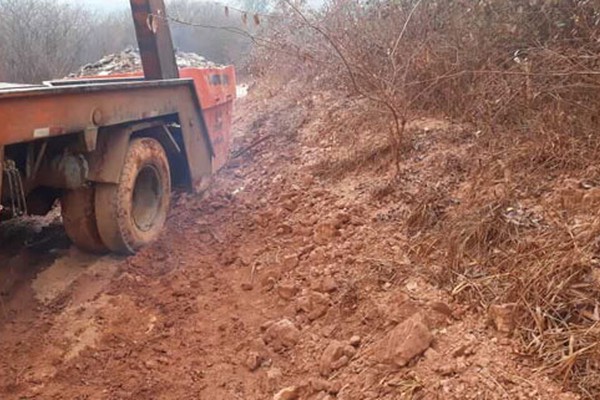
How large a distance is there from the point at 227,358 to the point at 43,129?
1.57 m

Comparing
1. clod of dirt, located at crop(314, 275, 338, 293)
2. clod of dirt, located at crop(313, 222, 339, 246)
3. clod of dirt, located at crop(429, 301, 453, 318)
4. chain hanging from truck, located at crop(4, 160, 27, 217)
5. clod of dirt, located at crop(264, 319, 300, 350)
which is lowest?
clod of dirt, located at crop(264, 319, 300, 350)

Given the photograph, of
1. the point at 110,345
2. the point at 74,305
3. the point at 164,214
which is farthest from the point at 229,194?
the point at 110,345

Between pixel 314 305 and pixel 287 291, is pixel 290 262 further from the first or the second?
pixel 314 305

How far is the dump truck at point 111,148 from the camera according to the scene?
9.95 ft

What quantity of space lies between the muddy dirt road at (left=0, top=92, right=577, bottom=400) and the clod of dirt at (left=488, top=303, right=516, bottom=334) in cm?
5

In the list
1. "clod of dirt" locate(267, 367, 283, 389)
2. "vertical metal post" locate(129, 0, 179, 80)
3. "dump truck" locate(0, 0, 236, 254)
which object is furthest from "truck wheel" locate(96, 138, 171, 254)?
"clod of dirt" locate(267, 367, 283, 389)

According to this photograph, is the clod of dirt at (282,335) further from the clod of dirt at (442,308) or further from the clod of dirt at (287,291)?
the clod of dirt at (442,308)

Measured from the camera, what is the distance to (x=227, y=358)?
115 inches

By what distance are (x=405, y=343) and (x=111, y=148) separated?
8.18ft

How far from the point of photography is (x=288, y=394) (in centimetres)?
247

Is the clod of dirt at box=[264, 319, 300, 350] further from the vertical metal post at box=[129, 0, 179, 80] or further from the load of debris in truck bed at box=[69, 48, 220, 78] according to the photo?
the load of debris in truck bed at box=[69, 48, 220, 78]

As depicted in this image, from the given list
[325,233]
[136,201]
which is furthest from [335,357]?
[136,201]

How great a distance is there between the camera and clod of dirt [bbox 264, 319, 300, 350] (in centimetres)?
291

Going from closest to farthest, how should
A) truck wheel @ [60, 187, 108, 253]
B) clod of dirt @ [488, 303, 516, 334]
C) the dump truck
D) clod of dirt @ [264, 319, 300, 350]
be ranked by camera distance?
1. clod of dirt @ [488, 303, 516, 334]
2. clod of dirt @ [264, 319, 300, 350]
3. the dump truck
4. truck wheel @ [60, 187, 108, 253]
